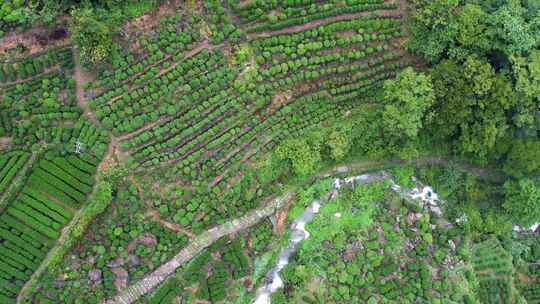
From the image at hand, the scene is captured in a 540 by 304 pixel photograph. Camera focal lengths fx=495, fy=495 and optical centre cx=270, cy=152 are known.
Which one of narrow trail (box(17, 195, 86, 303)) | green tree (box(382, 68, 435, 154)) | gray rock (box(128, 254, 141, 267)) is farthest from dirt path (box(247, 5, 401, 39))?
gray rock (box(128, 254, 141, 267))

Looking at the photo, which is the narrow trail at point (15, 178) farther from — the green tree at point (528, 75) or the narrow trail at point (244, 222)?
the green tree at point (528, 75)

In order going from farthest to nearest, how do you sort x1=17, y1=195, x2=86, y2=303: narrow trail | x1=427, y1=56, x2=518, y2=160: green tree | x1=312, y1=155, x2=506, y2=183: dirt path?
x1=312, y1=155, x2=506, y2=183: dirt path
x1=427, y1=56, x2=518, y2=160: green tree
x1=17, y1=195, x2=86, y2=303: narrow trail

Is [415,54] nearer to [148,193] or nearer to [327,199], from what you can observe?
[327,199]

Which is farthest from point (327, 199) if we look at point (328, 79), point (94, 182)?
point (94, 182)

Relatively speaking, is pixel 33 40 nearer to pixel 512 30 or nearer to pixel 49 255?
pixel 49 255

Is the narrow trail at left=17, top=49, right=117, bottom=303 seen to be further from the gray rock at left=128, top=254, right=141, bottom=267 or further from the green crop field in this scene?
the gray rock at left=128, top=254, right=141, bottom=267
